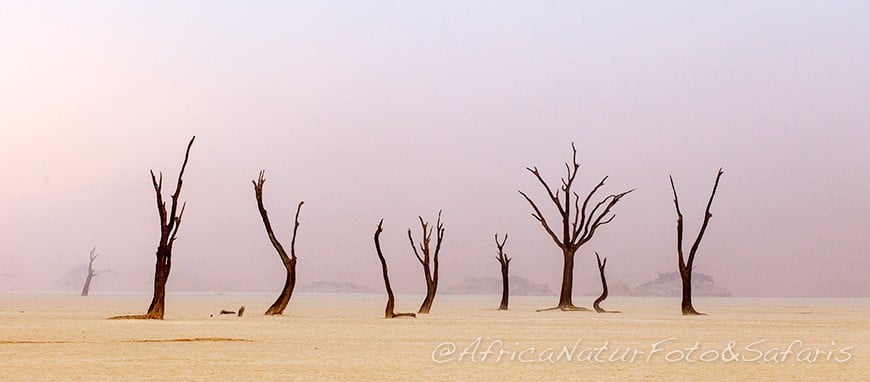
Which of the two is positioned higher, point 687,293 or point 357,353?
point 687,293

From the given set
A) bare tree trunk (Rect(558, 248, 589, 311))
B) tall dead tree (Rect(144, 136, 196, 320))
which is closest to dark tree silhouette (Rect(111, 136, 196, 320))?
tall dead tree (Rect(144, 136, 196, 320))

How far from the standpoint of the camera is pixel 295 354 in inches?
619

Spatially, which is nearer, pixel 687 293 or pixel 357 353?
pixel 357 353

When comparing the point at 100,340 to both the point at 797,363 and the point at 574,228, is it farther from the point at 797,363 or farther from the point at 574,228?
the point at 574,228

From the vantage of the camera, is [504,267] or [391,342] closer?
[391,342]

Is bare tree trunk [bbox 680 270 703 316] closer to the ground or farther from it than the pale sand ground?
farther from it

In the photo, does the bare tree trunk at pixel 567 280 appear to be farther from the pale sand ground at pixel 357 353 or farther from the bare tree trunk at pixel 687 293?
the pale sand ground at pixel 357 353

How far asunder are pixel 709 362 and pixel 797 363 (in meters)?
1.39

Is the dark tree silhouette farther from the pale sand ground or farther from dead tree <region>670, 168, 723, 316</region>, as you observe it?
dead tree <region>670, 168, 723, 316</region>

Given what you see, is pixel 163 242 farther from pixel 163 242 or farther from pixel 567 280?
pixel 567 280

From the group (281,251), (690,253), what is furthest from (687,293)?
(281,251)

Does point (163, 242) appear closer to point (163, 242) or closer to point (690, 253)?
point (163, 242)

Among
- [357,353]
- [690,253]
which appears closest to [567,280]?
[690,253]

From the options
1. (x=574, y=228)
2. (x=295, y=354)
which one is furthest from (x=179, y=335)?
(x=574, y=228)
